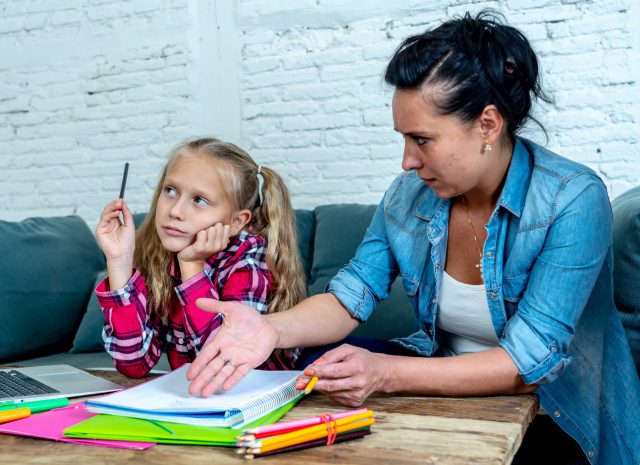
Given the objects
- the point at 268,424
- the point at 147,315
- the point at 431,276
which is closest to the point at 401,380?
the point at 268,424

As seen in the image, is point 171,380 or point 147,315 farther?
point 147,315

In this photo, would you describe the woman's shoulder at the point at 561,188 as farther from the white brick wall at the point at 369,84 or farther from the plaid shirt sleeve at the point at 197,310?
the white brick wall at the point at 369,84

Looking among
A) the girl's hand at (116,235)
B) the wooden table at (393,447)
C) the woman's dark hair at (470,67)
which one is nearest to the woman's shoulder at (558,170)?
the woman's dark hair at (470,67)

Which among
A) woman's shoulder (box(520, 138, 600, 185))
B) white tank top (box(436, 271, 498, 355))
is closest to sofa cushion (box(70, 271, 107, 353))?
white tank top (box(436, 271, 498, 355))

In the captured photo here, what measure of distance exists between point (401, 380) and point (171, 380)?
368 mm

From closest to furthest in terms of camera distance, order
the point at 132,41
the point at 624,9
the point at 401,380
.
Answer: the point at 401,380, the point at 624,9, the point at 132,41

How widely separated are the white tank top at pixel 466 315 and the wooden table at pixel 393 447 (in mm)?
376

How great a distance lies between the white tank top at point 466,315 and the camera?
1.43 metres

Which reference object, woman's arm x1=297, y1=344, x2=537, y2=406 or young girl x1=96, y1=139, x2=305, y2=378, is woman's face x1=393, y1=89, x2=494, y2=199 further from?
young girl x1=96, y1=139, x2=305, y2=378

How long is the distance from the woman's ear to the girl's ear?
0.61 m

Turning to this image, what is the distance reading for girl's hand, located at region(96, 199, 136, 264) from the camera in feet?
4.92

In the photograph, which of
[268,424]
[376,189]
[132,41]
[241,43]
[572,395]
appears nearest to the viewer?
[268,424]

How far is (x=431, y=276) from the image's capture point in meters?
1.49

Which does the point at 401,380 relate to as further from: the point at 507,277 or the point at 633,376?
the point at 633,376
